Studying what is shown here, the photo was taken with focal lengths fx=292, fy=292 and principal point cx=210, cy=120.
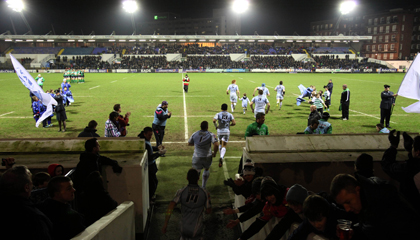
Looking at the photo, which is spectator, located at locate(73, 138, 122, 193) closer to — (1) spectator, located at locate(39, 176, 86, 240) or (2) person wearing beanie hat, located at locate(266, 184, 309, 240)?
(1) spectator, located at locate(39, 176, 86, 240)

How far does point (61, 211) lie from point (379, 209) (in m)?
3.23

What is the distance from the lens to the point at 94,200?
394cm

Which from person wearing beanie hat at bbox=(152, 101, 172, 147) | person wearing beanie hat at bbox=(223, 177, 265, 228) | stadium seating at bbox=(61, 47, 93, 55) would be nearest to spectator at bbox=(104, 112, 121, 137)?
person wearing beanie hat at bbox=(152, 101, 172, 147)

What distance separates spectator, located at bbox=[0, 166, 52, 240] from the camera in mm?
2531

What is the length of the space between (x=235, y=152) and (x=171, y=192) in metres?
3.79

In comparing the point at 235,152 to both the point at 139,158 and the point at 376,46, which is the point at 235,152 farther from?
the point at 376,46

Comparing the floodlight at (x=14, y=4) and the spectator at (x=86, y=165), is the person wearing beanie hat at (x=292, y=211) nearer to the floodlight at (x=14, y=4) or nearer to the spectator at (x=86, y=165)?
the spectator at (x=86, y=165)

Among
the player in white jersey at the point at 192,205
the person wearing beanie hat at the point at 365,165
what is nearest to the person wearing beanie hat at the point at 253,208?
the player in white jersey at the point at 192,205

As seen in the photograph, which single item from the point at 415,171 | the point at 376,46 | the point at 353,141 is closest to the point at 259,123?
the point at 353,141

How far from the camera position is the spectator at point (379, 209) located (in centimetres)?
270

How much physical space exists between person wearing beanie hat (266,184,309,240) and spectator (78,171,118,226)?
2.22 m

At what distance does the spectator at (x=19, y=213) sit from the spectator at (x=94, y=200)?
1.09 metres

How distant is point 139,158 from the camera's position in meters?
5.36

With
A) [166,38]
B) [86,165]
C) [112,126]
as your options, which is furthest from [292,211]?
[166,38]
